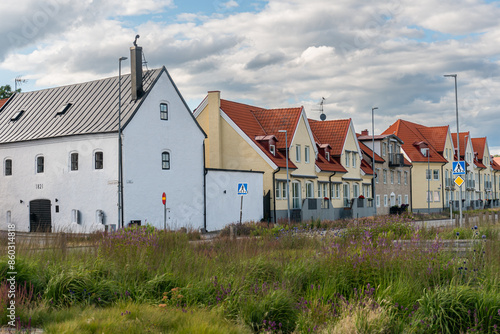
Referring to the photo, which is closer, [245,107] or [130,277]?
[130,277]

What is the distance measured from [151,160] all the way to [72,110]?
24.3 ft

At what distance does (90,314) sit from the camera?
28.4 ft

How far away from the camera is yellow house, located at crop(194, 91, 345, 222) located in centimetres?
4700

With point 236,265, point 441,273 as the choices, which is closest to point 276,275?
point 236,265

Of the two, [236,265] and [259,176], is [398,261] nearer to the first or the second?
[236,265]

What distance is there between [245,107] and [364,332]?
44.8 m

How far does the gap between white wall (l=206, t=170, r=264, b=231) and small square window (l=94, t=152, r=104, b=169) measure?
7364 mm

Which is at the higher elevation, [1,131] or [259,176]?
[1,131]

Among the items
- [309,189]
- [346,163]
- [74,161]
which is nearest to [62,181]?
[74,161]

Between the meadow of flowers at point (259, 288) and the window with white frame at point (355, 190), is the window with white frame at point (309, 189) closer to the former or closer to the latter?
the window with white frame at point (355, 190)

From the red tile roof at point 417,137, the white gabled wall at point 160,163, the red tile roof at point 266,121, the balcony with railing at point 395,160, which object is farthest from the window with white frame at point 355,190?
the white gabled wall at point 160,163

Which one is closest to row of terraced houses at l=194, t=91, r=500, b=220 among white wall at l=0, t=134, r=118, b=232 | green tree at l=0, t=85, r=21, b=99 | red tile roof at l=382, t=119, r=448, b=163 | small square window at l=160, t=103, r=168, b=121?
red tile roof at l=382, t=119, r=448, b=163

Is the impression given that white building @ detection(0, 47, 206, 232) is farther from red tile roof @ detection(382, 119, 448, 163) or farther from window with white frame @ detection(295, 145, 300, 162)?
red tile roof @ detection(382, 119, 448, 163)

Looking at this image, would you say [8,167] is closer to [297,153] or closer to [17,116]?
[17,116]
